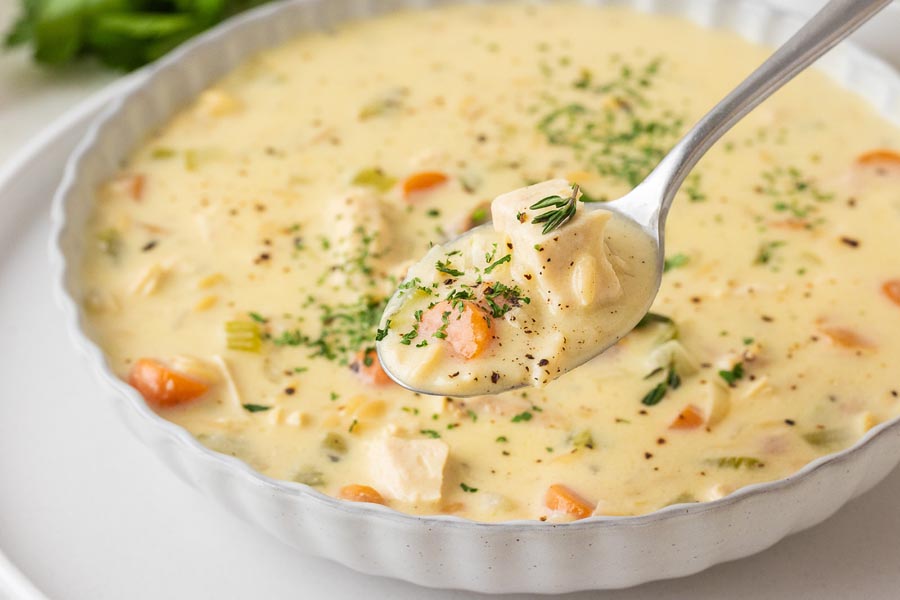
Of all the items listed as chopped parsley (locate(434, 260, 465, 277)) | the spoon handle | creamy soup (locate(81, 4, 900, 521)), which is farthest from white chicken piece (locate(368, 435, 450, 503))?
the spoon handle

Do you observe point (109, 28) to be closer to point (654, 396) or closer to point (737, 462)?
point (654, 396)

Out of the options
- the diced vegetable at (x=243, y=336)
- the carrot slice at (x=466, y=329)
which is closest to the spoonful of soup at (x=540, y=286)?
the carrot slice at (x=466, y=329)

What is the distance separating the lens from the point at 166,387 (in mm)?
2627

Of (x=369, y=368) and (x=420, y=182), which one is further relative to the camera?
(x=420, y=182)

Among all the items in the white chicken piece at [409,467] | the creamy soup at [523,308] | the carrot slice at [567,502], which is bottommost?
the carrot slice at [567,502]

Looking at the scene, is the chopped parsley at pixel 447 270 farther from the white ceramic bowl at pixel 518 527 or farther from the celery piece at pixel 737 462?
the celery piece at pixel 737 462

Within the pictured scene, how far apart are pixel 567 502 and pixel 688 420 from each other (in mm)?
382

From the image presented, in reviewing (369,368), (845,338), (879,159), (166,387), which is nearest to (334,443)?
(369,368)

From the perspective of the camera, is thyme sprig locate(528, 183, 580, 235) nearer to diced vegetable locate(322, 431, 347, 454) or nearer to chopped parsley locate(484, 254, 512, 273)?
chopped parsley locate(484, 254, 512, 273)

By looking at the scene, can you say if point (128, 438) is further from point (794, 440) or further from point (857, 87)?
point (857, 87)

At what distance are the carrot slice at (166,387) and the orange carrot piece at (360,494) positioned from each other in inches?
18.9

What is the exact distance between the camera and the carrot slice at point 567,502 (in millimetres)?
2322

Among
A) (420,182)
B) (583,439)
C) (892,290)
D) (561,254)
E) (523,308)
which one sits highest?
Answer: (561,254)

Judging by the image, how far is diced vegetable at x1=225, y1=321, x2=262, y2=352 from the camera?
277 centimetres
